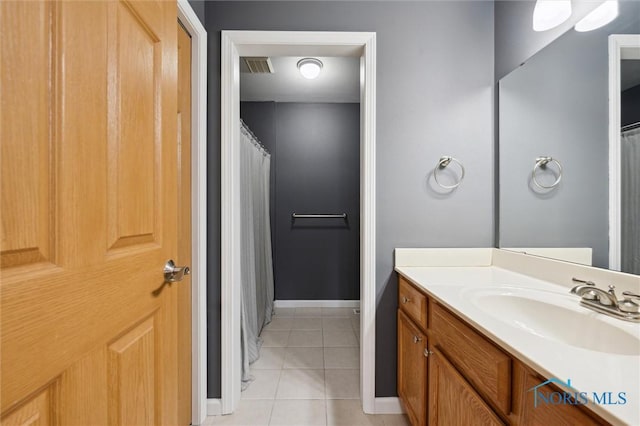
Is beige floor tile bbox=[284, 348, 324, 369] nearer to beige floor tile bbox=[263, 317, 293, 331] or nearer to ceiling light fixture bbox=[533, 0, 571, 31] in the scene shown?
beige floor tile bbox=[263, 317, 293, 331]

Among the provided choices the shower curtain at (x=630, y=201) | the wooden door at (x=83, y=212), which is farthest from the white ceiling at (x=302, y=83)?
the shower curtain at (x=630, y=201)

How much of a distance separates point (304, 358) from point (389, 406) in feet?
2.48

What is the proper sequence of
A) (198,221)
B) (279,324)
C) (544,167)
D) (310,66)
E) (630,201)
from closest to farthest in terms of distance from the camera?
1. (630,201)
2. (544,167)
3. (198,221)
4. (310,66)
5. (279,324)

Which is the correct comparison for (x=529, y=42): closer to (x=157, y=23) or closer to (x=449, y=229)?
(x=449, y=229)

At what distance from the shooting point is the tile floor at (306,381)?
150cm

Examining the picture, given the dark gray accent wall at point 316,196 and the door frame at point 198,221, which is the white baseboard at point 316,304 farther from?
the door frame at point 198,221

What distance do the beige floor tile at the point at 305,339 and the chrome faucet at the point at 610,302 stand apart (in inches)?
72.7

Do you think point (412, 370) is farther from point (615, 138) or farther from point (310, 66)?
point (310, 66)

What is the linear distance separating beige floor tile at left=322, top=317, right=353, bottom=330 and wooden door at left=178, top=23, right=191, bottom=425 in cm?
144

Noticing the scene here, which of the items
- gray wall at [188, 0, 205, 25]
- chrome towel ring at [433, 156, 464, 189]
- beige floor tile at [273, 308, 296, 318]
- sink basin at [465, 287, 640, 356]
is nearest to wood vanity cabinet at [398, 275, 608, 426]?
sink basin at [465, 287, 640, 356]

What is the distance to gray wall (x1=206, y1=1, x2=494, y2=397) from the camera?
156 cm

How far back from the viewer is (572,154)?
3.77 ft

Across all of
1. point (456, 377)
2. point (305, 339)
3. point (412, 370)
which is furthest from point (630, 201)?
point (305, 339)

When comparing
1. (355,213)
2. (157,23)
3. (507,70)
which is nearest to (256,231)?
(355,213)
